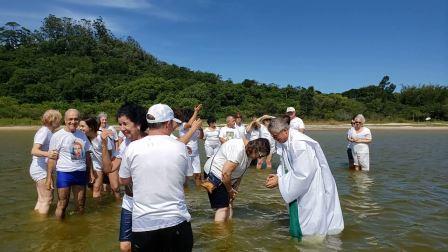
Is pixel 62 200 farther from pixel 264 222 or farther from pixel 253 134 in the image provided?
pixel 253 134

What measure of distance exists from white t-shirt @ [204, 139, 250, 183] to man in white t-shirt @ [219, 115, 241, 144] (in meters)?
5.70

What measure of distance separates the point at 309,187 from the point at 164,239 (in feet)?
8.50

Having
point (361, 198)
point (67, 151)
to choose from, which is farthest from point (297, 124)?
point (67, 151)

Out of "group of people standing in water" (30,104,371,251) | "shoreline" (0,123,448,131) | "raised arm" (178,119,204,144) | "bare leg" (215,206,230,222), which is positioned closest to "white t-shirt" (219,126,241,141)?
"group of people standing in water" (30,104,371,251)

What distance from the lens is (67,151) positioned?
6.62 metres

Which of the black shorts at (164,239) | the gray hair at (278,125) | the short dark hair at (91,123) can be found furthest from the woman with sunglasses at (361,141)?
the black shorts at (164,239)

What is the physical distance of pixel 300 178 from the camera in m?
5.36

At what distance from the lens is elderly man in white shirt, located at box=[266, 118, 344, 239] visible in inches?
211

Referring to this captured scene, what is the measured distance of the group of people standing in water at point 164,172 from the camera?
11.3 feet

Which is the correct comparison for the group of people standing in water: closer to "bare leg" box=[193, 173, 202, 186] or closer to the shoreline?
"bare leg" box=[193, 173, 202, 186]

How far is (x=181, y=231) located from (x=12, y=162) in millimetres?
15147

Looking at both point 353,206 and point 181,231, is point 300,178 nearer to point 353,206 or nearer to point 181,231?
point 181,231

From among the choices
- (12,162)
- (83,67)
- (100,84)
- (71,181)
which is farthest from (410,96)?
(71,181)

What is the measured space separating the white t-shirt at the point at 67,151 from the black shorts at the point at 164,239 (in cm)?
352
